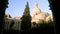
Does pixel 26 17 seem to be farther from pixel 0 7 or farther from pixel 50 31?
pixel 0 7

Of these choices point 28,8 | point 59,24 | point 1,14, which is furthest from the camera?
point 28,8

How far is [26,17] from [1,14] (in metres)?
28.2

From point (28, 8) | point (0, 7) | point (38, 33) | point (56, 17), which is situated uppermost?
point (28, 8)

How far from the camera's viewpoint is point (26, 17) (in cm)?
3712

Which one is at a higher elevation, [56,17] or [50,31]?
[56,17]

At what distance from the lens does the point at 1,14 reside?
8.95m

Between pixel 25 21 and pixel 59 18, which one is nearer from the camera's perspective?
pixel 59 18

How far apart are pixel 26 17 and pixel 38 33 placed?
16371 millimetres

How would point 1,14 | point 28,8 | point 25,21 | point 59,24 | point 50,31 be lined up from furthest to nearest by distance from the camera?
point 28,8, point 25,21, point 50,31, point 1,14, point 59,24

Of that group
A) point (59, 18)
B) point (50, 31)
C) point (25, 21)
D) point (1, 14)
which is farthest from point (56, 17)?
point (25, 21)

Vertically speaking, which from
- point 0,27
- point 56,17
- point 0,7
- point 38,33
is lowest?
point 38,33

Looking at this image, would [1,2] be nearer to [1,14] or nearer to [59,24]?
[1,14]

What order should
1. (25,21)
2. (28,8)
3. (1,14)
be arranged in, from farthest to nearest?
(28,8), (25,21), (1,14)

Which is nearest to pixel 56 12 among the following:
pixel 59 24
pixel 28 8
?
pixel 59 24
